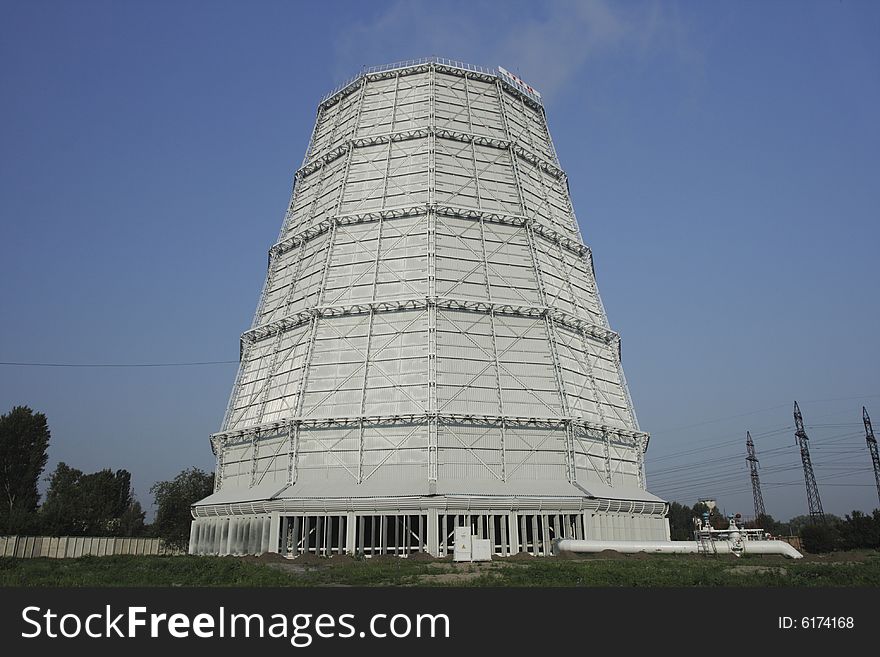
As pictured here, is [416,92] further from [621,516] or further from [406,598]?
[406,598]

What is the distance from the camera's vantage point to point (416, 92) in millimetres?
47844

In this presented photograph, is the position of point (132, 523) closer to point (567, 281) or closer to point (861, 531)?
point (567, 281)

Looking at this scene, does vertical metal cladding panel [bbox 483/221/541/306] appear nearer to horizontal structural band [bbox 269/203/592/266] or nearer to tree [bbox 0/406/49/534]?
horizontal structural band [bbox 269/203/592/266]

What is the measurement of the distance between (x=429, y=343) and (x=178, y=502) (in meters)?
27.8

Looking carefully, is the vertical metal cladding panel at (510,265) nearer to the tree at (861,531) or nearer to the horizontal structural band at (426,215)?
the horizontal structural band at (426,215)

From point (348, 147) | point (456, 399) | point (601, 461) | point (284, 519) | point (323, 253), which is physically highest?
point (348, 147)

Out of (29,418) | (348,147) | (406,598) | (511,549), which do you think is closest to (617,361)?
(511,549)

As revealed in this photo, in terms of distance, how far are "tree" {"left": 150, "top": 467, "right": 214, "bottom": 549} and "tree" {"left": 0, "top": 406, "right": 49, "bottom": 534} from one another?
587 inches

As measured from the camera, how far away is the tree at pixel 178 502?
4975 cm

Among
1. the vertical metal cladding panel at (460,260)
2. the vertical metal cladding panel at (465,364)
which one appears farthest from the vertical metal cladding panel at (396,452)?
the vertical metal cladding panel at (460,260)

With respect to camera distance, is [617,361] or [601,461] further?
[617,361]

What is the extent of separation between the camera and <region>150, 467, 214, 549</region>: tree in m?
49.8

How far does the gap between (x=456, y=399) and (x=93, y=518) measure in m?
44.8

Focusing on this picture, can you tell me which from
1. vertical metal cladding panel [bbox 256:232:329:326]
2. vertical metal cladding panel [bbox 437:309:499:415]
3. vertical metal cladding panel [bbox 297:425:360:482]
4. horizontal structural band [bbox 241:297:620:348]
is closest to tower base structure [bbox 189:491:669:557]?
vertical metal cladding panel [bbox 297:425:360:482]
